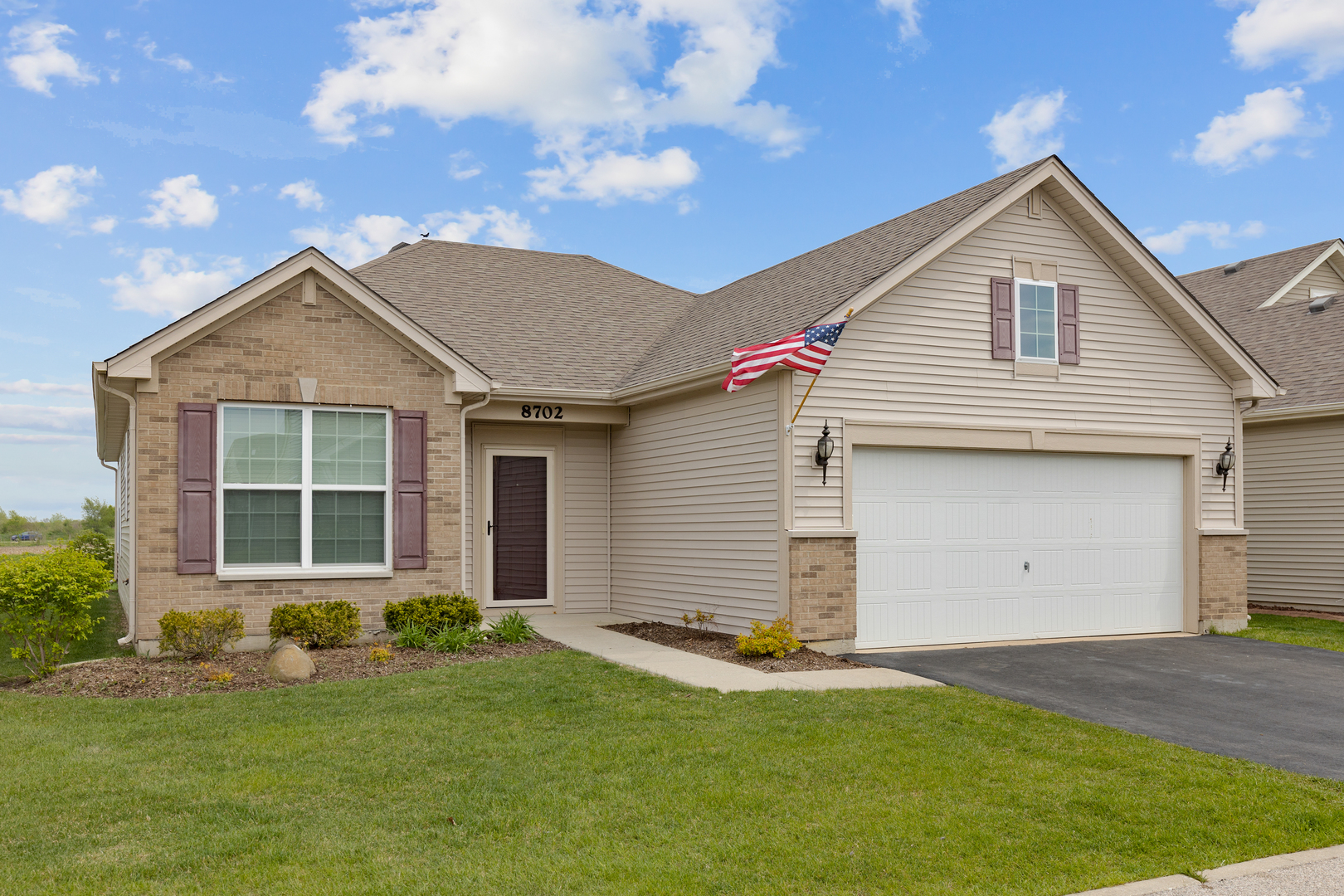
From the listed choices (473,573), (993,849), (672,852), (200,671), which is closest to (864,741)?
(993,849)

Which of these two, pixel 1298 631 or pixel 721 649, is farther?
pixel 1298 631

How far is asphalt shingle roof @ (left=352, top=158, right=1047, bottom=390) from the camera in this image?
1313cm

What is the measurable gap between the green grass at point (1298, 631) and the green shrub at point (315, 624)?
11.3m

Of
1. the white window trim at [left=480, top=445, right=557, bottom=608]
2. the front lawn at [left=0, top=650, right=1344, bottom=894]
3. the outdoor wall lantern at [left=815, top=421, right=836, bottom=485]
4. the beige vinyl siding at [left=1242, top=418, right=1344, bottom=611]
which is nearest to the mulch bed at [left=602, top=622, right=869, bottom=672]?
the white window trim at [left=480, top=445, right=557, bottom=608]

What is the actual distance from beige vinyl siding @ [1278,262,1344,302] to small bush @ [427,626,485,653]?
1926 centimetres

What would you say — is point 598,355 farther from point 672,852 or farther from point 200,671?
point 672,852

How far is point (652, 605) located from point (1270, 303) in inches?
610

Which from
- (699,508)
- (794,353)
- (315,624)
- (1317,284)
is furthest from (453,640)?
(1317,284)

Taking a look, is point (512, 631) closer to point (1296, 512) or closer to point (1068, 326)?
point (1068, 326)

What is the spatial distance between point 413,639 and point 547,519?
405 centimetres

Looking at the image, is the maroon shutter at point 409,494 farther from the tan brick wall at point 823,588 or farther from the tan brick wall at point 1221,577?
the tan brick wall at point 1221,577

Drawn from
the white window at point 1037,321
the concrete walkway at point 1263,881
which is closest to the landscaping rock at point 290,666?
the concrete walkway at point 1263,881

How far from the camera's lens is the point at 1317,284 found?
2292 centimetres

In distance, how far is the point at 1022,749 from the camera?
7.26 metres
